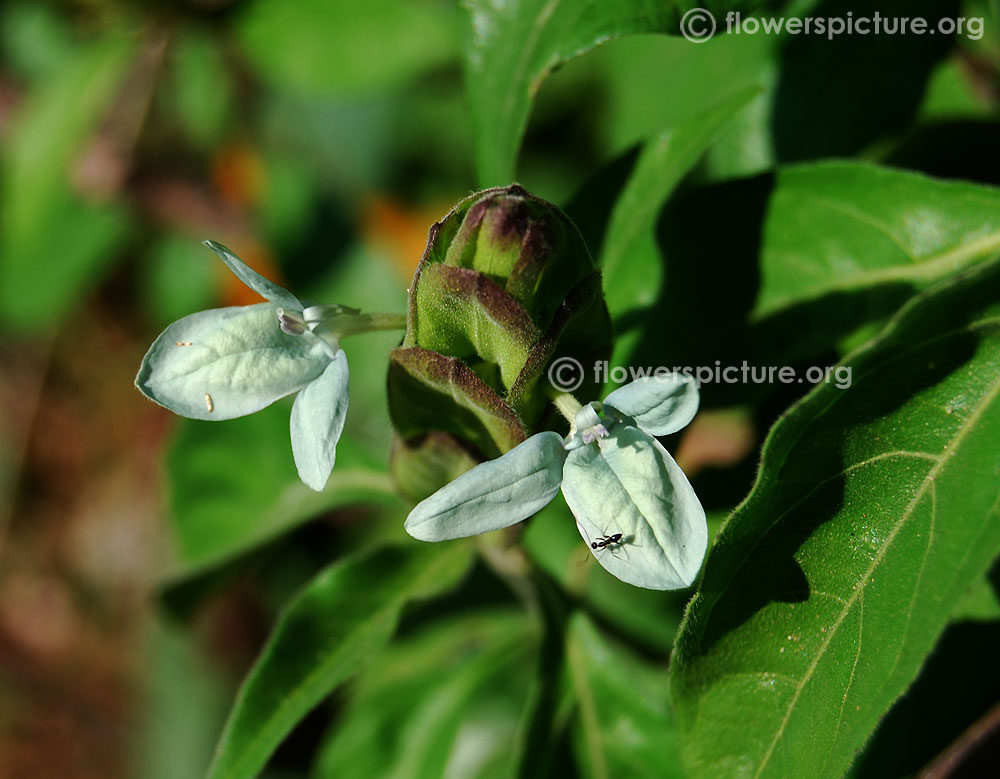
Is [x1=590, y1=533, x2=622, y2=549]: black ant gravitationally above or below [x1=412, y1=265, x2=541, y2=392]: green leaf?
below

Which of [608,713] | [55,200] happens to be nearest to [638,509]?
[608,713]

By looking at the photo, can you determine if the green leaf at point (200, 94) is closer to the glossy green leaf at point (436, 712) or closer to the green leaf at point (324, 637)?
the glossy green leaf at point (436, 712)

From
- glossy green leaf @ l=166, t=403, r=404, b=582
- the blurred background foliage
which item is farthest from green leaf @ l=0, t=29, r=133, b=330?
glossy green leaf @ l=166, t=403, r=404, b=582

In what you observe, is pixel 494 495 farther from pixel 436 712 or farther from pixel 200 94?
pixel 200 94

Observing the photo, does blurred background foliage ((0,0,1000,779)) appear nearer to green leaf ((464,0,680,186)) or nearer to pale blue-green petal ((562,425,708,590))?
green leaf ((464,0,680,186))

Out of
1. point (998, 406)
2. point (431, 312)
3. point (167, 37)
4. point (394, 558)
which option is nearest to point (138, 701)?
point (167, 37)

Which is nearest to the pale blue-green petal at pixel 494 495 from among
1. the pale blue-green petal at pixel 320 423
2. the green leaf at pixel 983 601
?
the pale blue-green petal at pixel 320 423
